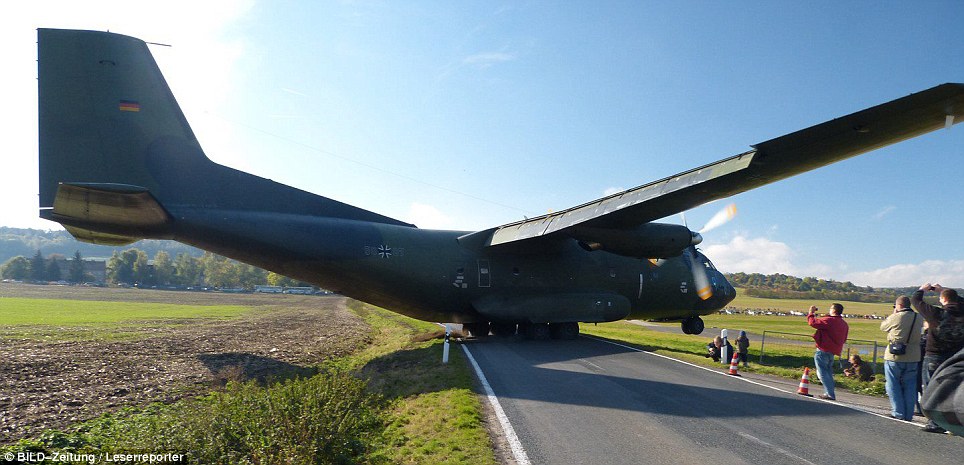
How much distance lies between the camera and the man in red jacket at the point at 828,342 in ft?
34.3

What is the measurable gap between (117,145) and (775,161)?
17566mm

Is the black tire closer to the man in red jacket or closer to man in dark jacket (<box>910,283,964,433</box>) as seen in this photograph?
the man in red jacket

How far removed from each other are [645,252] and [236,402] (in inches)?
517

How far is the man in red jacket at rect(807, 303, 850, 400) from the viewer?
1045cm

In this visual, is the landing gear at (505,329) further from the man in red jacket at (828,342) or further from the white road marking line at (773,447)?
the white road marking line at (773,447)

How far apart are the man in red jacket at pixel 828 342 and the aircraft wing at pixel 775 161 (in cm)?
353

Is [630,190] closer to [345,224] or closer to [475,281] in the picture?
[475,281]

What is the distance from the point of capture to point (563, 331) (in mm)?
20422

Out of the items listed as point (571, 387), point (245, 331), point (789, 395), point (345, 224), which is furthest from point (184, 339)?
point (789, 395)

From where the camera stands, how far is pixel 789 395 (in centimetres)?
1084

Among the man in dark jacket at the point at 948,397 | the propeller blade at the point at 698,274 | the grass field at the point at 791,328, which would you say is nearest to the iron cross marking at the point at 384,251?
the propeller blade at the point at 698,274

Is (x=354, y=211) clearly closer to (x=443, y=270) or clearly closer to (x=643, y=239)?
(x=443, y=270)

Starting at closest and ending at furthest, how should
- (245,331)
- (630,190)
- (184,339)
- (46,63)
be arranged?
(46,63)
(630,190)
(184,339)
(245,331)

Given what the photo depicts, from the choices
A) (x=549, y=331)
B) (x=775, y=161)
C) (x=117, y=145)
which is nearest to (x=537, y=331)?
(x=549, y=331)
